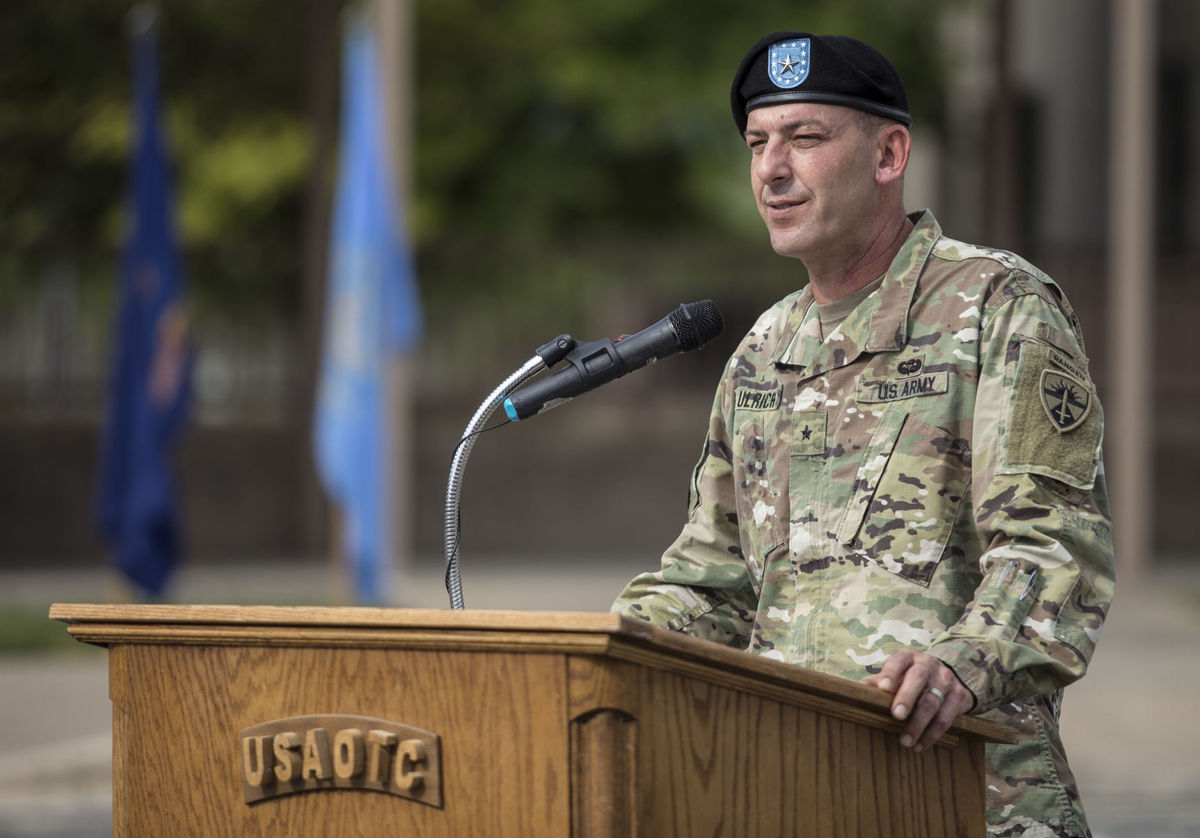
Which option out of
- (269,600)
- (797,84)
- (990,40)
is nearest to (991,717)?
(797,84)

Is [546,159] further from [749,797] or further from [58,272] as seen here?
[749,797]

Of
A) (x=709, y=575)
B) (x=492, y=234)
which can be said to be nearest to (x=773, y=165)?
(x=709, y=575)

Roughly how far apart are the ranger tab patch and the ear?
435 millimetres

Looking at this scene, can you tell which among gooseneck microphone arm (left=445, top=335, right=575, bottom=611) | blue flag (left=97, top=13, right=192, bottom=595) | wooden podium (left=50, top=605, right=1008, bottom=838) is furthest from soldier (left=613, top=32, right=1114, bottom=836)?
blue flag (left=97, top=13, right=192, bottom=595)

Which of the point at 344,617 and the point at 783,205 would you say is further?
the point at 783,205

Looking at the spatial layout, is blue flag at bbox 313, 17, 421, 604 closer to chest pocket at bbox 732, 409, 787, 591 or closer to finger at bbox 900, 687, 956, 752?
chest pocket at bbox 732, 409, 787, 591

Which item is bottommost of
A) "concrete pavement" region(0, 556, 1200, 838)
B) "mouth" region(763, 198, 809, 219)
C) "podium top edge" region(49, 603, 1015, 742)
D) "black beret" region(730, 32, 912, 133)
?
"concrete pavement" region(0, 556, 1200, 838)

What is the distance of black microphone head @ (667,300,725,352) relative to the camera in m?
2.48

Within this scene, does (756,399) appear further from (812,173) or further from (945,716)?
(945,716)

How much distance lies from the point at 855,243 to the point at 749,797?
3.28 feet

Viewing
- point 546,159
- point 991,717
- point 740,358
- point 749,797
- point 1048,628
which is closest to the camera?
point 749,797

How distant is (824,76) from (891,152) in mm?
166

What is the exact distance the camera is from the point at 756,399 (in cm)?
281

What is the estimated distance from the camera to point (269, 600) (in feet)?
41.1
